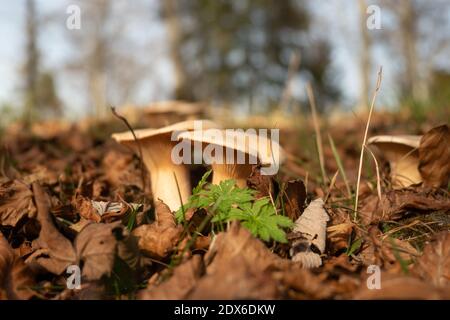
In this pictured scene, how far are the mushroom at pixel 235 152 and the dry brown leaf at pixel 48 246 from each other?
0.60m

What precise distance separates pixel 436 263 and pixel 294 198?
0.54m

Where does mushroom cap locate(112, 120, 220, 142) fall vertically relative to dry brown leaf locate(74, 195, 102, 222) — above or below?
above

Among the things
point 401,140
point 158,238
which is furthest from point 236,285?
point 401,140

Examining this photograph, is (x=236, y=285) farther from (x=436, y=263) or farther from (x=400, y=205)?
(x=400, y=205)

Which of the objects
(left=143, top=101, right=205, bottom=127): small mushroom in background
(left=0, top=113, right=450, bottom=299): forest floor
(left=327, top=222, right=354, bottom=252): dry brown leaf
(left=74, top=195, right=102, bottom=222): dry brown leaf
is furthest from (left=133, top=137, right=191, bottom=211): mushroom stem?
(left=143, top=101, right=205, bottom=127): small mushroom in background

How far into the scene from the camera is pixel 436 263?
1.17 metres

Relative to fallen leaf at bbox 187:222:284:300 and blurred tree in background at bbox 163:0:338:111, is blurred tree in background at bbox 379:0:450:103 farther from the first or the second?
fallen leaf at bbox 187:222:284:300

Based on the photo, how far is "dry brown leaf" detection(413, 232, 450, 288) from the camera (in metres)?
1.13

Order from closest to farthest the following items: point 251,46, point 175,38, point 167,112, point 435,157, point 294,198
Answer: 1. point 294,198
2. point 435,157
3. point 167,112
4. point 175,38
5. point 251,46

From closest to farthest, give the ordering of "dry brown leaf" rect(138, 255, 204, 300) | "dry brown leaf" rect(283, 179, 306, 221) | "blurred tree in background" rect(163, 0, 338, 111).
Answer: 1. "dry brown leaf" rect(138, 255, 204, 300)
2. "dry brown leaf" rect(283, 179, 306, 221)
3. "blurred tree in background" rect(163, 0, 338, 111)

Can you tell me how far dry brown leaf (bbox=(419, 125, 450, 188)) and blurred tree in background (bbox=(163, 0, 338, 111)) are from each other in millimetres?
18679

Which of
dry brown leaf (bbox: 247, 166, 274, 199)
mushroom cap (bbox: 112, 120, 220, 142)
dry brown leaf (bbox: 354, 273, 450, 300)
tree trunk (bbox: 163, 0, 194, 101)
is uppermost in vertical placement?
tree trunk (bbox: 163, 0, 194, 101)

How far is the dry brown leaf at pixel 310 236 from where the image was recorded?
123cm
